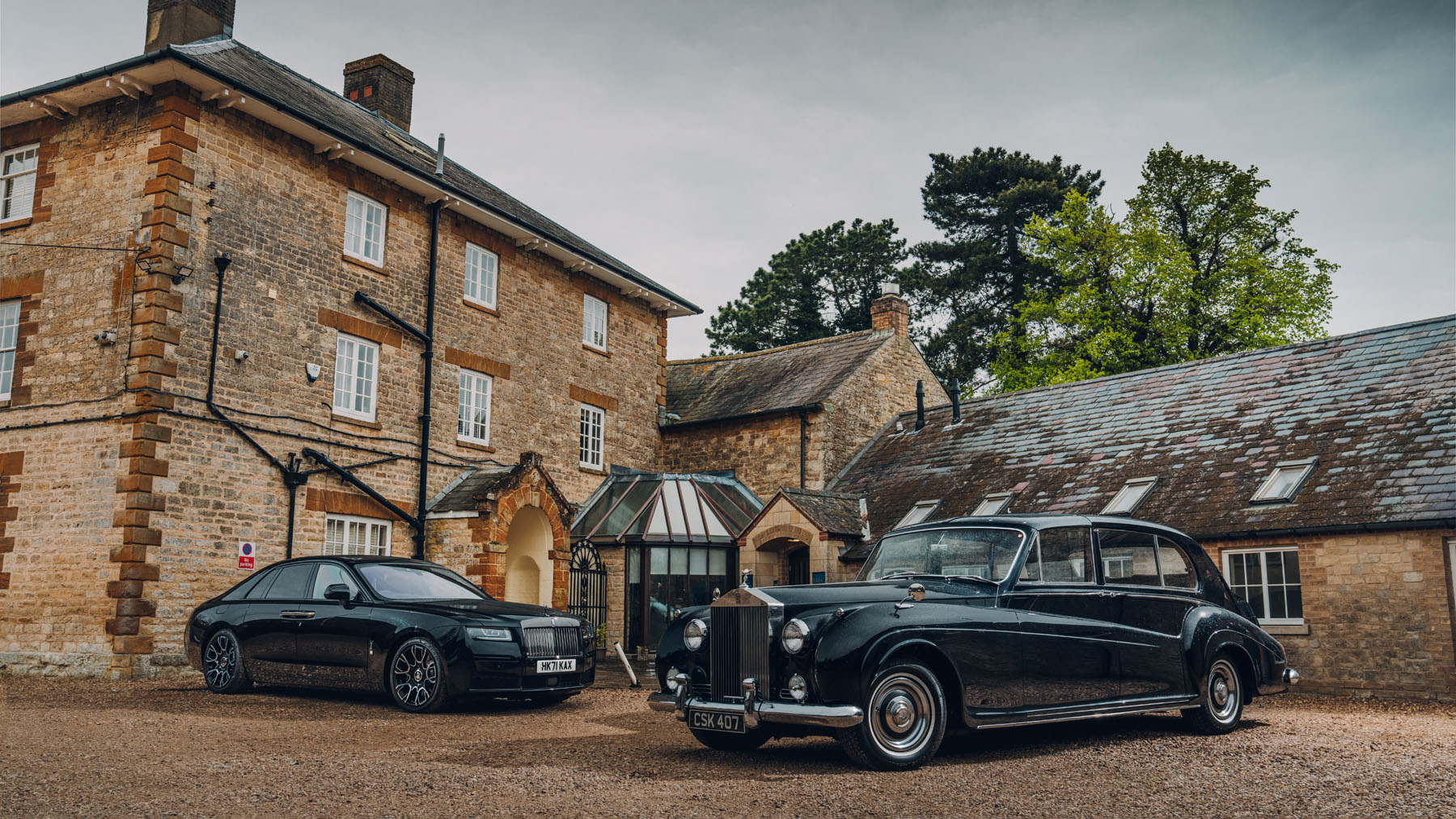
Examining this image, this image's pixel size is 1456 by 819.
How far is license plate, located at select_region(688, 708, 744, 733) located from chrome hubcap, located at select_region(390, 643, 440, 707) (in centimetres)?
369

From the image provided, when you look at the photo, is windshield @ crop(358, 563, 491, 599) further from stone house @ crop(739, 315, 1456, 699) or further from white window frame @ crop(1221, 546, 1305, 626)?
white window frame @ crop(1221, 546, 1305, 626)

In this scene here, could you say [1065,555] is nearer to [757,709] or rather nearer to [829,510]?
[757,709]

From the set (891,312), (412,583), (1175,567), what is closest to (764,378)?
(891,312)

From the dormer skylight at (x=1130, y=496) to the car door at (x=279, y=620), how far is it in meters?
11.8

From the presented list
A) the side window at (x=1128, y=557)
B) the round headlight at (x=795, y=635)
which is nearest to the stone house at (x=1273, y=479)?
the side window at (x=1128, y=557)

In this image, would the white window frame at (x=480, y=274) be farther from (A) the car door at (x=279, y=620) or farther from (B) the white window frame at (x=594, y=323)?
(A) the car door at (x=279, y=620)

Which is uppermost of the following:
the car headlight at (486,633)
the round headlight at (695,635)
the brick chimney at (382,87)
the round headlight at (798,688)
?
the brick chimney at (382,87)

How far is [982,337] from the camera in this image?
40.3 metres

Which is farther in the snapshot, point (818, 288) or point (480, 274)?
point (818, 288)

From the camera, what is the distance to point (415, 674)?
10070mm

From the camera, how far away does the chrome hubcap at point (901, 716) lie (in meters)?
6.65

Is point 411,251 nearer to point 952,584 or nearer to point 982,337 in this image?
point 952,584

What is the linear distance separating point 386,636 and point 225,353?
6.83 meters

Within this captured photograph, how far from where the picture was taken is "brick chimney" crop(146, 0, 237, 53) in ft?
58.5
